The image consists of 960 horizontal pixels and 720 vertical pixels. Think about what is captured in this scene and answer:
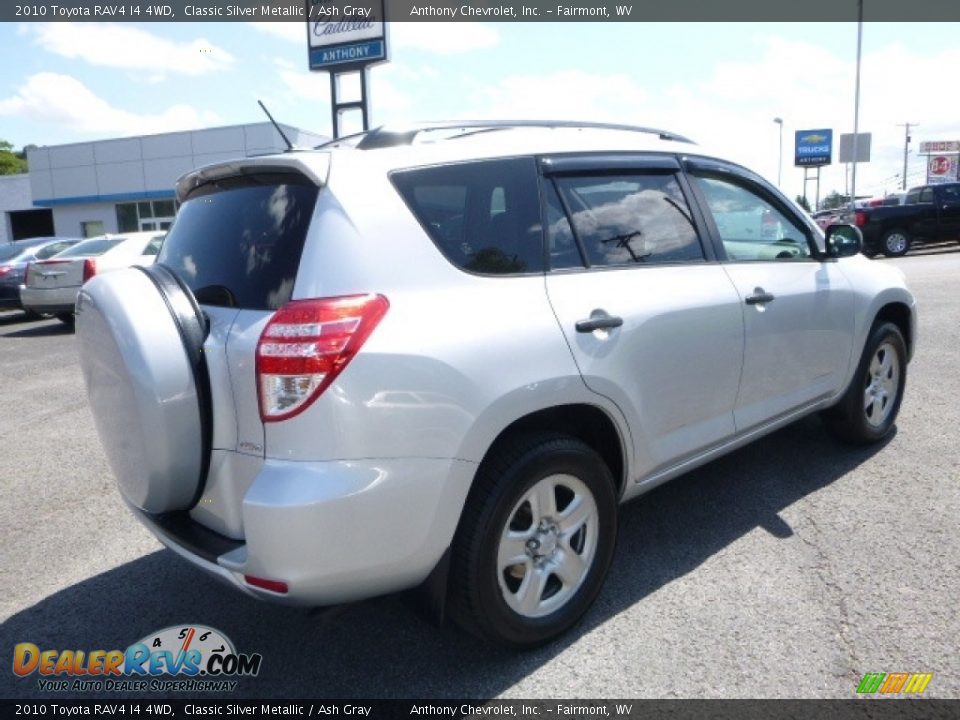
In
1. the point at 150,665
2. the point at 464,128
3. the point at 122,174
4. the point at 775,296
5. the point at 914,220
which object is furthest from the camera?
the point at 122,174

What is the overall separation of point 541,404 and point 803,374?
1.98m

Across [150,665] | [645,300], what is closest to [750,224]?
[645,300]

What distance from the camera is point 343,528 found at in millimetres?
2191

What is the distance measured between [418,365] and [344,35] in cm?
1801

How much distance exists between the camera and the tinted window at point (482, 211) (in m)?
2.53

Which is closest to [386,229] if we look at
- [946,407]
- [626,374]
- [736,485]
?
[626,374]

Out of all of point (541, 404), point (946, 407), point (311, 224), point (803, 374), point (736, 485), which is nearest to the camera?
point (311, 224)

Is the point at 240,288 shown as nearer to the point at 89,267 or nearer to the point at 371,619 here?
the point at 371,619

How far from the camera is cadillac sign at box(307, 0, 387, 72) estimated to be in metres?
17.8

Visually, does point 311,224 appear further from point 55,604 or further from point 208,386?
point 55,604

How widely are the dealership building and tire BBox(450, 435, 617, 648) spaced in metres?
30.3

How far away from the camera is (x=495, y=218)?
2.74m

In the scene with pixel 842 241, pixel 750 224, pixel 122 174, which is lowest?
pixel 842 241

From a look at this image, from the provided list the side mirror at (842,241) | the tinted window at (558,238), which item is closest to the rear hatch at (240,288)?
the tinted window at (558,238)
